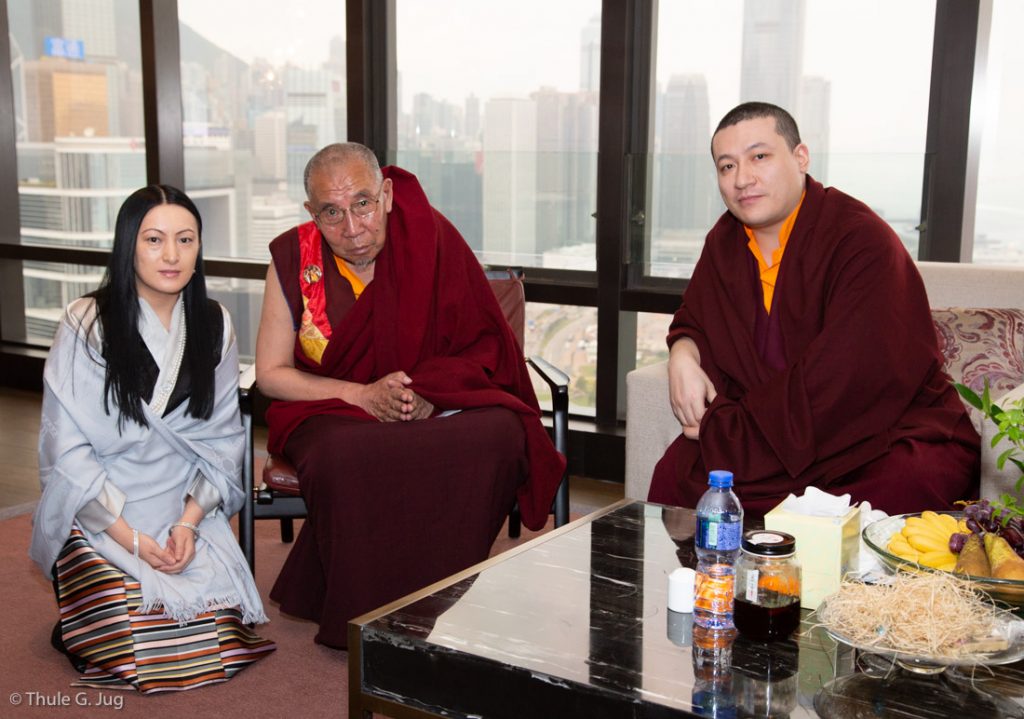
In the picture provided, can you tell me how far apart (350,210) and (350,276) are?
0.22 meters

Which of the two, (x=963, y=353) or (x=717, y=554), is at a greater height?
(x=963, y=353)

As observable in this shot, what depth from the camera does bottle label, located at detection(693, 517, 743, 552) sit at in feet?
5.77

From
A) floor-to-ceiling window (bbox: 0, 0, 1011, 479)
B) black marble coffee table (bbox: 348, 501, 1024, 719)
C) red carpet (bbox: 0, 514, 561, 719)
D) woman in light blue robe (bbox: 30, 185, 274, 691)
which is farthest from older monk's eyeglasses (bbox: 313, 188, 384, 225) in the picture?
floor-to-ceiling window (bbox: 0, 0, 1011, 479)

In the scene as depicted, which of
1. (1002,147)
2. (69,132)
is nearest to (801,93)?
(1002,147)

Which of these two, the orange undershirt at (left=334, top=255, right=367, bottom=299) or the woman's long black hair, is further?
the orange undershirt at (left=334, top=255, right=367, bottom=299)

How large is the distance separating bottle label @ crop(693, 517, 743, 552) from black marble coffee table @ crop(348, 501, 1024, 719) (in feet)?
0.40

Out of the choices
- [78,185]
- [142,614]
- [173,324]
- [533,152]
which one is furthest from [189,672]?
[78,185]

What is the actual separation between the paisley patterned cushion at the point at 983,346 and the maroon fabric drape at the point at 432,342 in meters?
1.04

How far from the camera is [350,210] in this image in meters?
2.89

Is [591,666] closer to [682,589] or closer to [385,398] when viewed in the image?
[682,589]

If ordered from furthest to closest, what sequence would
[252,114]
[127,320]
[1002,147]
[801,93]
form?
[252,114]
[801,93]
[1002,147]
[127,320]

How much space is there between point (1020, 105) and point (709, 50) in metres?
1.04

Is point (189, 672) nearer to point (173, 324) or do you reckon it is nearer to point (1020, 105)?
point (173, 324)

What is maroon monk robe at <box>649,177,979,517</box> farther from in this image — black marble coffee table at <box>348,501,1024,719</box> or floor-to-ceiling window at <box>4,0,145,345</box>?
floor-to-ceiling window at <box>4,0,145,345</box>
